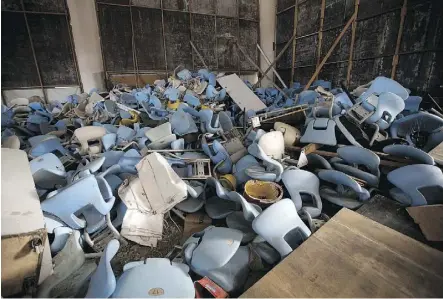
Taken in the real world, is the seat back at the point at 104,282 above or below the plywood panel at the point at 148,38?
below

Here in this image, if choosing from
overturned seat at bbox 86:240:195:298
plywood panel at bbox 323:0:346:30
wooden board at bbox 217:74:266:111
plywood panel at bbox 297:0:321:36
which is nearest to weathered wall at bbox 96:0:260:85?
plywood panel at bbox 297:0:321:36

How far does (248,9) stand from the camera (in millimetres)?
6684

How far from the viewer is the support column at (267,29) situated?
22.5ft

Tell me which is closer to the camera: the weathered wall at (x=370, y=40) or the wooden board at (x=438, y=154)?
the wooden board at (x=438, y=154)

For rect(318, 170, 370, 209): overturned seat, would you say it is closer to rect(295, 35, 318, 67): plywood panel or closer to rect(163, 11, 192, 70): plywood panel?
rect(295, 35, 318, 67): plywood panel

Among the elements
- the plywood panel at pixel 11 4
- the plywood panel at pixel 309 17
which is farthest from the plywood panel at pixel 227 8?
the plywood panel at pixel 11 4

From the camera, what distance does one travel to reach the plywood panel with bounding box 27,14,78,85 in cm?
484

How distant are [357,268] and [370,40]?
5267 mm

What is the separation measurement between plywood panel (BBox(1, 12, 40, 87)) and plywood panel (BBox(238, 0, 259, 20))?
527 centimetres

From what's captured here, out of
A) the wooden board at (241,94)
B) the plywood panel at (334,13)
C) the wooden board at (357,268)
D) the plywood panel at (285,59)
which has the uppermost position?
the plywood panel at (334,13)

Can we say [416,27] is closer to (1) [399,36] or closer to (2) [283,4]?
(1) [399,36]

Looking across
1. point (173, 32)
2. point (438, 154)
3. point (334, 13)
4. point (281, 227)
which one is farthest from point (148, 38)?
point (438, 154)

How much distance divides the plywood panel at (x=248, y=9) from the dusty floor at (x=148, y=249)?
265 inches

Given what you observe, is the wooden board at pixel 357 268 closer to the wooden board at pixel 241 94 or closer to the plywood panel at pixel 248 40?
the wooden board at pixel 241 94
